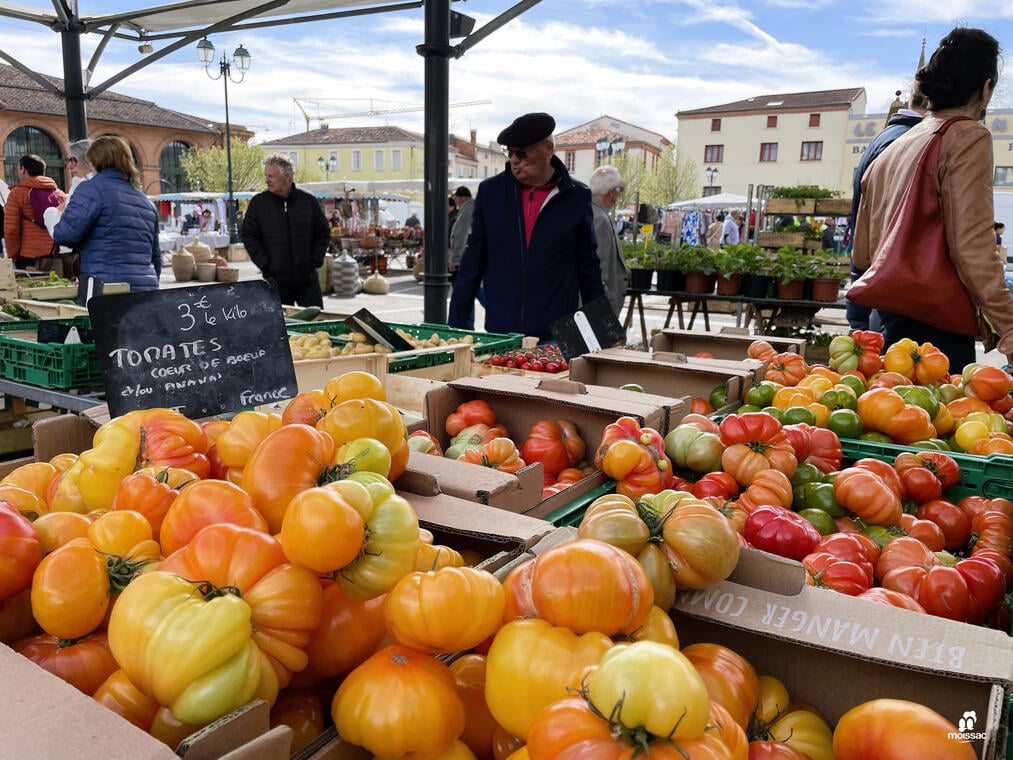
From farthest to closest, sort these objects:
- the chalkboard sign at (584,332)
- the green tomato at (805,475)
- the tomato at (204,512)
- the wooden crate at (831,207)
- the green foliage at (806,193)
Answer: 1. the green foliage at (806,193)
2. the wooden crate at (831,207)
3. the chalkboard sign at (584,332)
4. the green tomato at (805,475)
5. the tomato at (204,512)

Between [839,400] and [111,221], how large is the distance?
466 cm

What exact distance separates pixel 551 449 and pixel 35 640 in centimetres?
156

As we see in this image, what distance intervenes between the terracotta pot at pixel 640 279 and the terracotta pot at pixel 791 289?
5.16ft

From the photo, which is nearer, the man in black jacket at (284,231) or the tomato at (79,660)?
the tomato at (79,660)

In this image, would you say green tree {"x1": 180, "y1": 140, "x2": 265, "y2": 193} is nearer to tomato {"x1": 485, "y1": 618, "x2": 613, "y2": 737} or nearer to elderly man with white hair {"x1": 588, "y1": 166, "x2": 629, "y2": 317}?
elderly man with white hair {"x1": 588, "y1": 166, "x2": 629, "y2": 317}

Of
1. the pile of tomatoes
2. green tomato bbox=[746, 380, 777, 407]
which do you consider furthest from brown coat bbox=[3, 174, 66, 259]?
green tomato bbox=[746, 380, 777, 407]

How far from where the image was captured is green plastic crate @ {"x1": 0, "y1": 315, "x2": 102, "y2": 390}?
320 centimetres

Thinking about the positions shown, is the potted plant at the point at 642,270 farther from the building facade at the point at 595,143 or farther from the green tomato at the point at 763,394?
the building facade at the point at 595,143

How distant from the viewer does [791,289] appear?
318 inches

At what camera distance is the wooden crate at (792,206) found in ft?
35.8

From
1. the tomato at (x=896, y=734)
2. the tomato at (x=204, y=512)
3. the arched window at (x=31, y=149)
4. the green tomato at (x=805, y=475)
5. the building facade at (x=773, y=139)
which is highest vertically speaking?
the building facade at (x=773, y=139)

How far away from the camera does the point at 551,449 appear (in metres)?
2.42

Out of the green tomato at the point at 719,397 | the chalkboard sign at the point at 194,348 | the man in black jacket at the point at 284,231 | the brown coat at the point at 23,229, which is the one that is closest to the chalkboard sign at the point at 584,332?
the green tomato at the point at 719,397

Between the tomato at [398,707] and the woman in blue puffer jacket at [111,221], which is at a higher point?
the woman in blue puffer jacket at [111,221]
